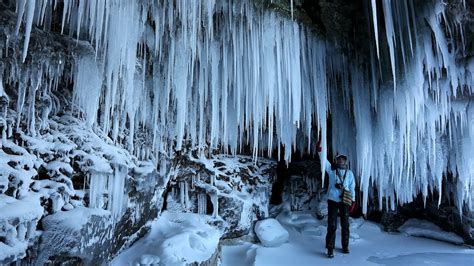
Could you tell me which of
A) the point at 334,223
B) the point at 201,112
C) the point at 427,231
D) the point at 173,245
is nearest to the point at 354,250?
the point at 334,223

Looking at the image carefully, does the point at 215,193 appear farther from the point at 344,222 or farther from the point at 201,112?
the point at 344,222

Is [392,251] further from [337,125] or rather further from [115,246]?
[115,246]

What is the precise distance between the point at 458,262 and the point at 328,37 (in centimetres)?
403

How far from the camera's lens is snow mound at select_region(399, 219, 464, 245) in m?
6.58

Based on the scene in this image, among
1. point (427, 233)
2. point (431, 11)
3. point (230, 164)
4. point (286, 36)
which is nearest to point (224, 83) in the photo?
point (286, 36)

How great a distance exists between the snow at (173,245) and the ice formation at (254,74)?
1.16m

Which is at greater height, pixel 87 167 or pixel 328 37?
pixel 328 37

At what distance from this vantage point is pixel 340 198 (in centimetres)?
510

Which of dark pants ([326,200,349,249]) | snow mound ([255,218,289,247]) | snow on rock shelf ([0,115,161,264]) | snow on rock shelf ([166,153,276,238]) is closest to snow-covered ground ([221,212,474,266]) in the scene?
snow mound ([255,218,289,247])

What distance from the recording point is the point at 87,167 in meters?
3.45

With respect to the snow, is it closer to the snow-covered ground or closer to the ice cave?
the ice cave

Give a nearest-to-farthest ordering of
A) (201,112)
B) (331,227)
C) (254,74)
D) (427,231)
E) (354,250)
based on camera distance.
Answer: (254,74)
(201,112)
(331,227)
(354,250)
(427,231)

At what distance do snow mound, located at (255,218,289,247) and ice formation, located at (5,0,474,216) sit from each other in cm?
175

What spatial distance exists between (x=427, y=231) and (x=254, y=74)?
5573 mm
